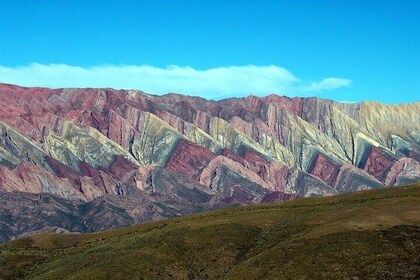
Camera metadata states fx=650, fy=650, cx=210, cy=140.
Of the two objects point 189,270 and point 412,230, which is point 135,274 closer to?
point 189,270

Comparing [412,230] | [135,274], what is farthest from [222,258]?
[412,230]

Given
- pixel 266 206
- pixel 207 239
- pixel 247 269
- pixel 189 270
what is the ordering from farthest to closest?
pixel 266 206 → pixel 207 239 → pixel 189 270 → pixel 247 269

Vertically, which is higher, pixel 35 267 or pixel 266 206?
pixel 266 206

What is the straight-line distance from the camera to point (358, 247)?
90500 millimetres

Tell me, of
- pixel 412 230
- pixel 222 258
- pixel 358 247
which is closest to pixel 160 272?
pixel 222 258

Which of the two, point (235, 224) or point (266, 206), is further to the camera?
point (266, 206)

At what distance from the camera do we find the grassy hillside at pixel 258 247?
87312 millimetres

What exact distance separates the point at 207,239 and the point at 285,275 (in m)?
27.3

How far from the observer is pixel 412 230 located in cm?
9494

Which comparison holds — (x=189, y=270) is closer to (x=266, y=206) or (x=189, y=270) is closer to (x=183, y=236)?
(x=183, y=236)

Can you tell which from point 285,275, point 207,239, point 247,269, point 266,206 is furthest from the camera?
point 266,206

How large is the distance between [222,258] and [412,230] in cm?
2934

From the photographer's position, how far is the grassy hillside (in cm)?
8731

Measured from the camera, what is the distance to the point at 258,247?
4087 inches
